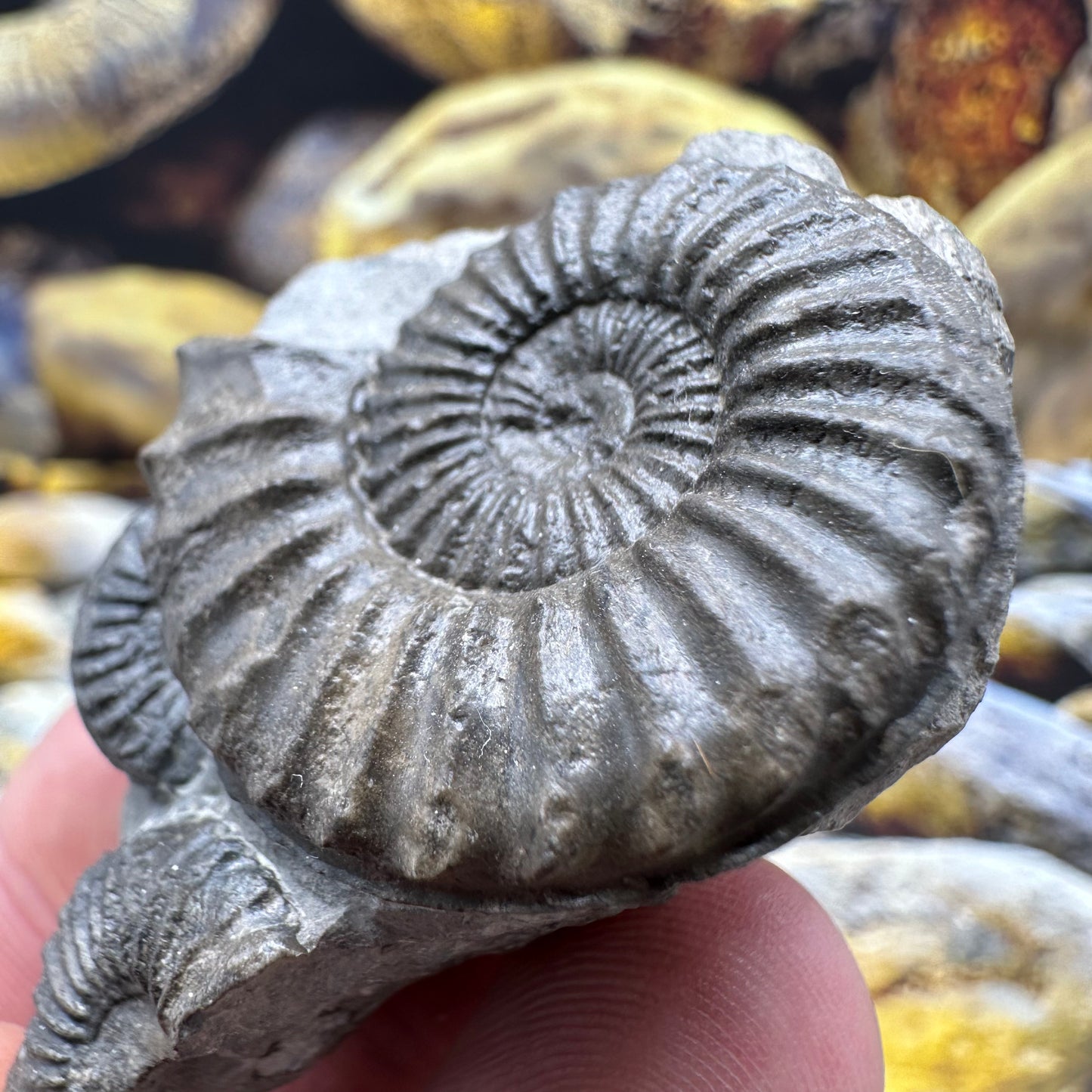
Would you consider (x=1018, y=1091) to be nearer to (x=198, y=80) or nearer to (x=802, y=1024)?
(x=802, y=1024)

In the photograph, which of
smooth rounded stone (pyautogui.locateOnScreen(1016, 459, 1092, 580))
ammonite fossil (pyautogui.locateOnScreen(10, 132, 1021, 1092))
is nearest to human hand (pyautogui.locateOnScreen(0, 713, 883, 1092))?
ammonite fossil (pyautogui.locateOnScreen(10, 132, 1021, 1092))

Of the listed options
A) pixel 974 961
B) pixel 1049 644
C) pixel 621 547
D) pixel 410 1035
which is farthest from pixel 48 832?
pixel 1049 644

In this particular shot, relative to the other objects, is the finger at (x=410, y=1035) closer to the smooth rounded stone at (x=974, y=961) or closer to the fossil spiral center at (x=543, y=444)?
the smooth rounded stone at (x=974, y=961)

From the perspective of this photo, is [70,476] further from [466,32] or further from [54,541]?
[466,32]

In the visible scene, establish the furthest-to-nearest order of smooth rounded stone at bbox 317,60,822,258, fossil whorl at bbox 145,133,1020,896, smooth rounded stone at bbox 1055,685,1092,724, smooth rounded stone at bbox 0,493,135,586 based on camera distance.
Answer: smooth rounded stone at bbox 0,493,135,586, smooth rounded stone at bbox 317,60,822,258, smooth rounded stone at bbox 1055,685,1092,724, fossil whorl at bbox 145,133,1020,896

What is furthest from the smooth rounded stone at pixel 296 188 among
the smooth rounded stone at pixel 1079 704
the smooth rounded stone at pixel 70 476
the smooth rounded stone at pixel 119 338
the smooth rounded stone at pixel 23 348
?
the smooth rounded stone at pixel 1079 704

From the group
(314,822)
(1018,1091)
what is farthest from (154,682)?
(1018,1091)

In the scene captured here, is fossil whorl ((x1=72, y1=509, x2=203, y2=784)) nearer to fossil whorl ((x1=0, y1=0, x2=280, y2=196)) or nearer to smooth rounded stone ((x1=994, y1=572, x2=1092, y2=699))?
smooth rounded stone ((x1=994, y1=572, x2=1092, y2=699))
